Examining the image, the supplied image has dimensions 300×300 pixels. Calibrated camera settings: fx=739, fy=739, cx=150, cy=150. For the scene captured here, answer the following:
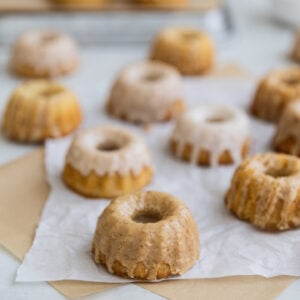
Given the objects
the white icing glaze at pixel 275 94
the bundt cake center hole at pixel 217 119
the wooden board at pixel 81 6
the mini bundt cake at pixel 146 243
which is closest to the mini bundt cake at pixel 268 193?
the mini bundt cake at pixel 146 243

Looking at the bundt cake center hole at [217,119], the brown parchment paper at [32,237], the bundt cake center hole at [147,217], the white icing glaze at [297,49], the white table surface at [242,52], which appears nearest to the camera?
the brown parchment paper at [32,237]

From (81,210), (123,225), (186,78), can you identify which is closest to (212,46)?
(186,78)

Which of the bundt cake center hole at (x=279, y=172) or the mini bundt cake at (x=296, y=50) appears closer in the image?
the bundt cake center hole at (x=279, y=172)

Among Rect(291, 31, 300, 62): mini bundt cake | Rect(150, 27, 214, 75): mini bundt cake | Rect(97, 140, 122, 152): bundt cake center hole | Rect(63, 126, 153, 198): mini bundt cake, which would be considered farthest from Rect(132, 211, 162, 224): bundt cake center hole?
Rect(291, 31, 300, 62): mini bundt cake

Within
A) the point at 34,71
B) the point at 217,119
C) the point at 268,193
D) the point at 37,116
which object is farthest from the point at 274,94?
the point at 34,71

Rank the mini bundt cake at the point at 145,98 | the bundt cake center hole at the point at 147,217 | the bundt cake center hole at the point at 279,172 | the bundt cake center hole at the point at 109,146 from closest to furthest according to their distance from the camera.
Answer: the bundt cake center hole at the point at 147,217 < the bundt cake center hole at the point at 279,172 < the bundt cake center hole at the point at 109,146 < the mini bundt cake at the point at 145,98

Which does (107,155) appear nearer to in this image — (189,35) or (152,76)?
(152,76)

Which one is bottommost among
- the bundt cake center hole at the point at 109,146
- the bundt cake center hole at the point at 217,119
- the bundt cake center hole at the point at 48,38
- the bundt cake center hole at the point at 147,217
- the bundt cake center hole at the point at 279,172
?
the bundt cake center hole at the point at 109,146

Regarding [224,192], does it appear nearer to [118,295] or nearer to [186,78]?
[118,295]

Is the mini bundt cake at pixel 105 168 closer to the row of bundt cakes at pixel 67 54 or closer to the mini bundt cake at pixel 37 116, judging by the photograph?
the mini bundt cake at pixel 37 116
